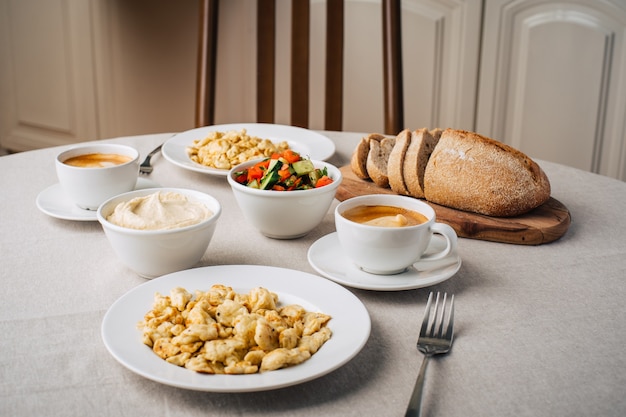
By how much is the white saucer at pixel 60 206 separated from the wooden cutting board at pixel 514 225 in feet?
2.27

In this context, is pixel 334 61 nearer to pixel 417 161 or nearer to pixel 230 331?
pixel 417 161

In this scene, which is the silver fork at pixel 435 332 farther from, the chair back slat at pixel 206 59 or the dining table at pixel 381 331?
the chair back slat at pixel 206 59

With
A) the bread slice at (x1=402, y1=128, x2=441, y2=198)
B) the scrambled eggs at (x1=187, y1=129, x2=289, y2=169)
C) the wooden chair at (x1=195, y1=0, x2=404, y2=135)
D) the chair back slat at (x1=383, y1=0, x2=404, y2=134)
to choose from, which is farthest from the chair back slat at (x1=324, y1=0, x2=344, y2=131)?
the bread slice at (x1=402, y1=128, x2=441, y2=198)

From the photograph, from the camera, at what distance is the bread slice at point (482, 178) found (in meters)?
1.36

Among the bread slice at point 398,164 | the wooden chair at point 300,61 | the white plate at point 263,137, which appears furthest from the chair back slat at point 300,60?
the bread slice at point 398,164

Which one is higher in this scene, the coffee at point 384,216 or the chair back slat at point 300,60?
the chair back slat at point 300,60

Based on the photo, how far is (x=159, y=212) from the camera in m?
1.13

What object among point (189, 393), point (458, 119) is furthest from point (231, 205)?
point (458, 119)

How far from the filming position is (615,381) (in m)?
0.86

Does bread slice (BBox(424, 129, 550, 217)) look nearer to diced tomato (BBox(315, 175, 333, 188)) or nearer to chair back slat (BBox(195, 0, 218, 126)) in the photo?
diced tomato (BBox(315, 175, 333, 188))

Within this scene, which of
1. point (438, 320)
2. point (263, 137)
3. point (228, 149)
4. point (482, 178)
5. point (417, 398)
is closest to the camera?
point (417, 398)

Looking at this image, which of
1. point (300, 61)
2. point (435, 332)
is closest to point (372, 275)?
point (435, 332)

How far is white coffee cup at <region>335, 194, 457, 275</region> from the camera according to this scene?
42.2 inches

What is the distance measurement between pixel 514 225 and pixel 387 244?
36cm
